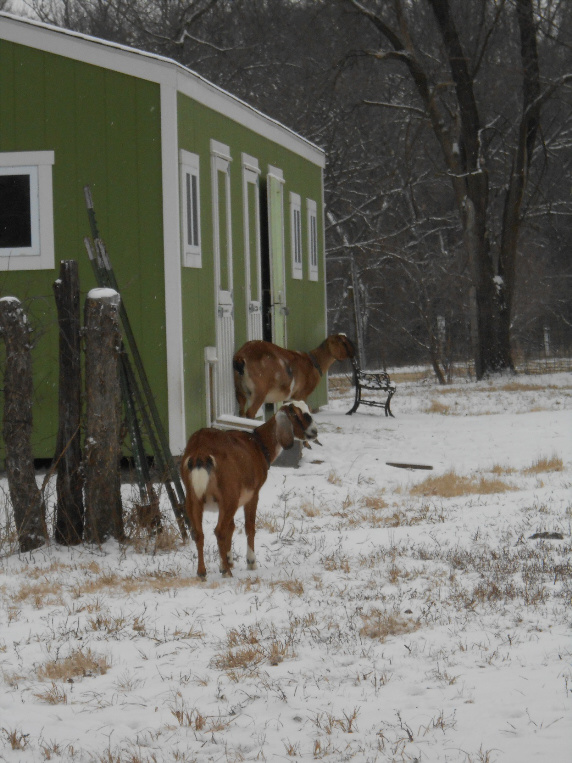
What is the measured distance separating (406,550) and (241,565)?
1013 millimetres

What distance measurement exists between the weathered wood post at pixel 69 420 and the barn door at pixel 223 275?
4.35 meters

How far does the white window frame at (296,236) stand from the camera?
15.9m

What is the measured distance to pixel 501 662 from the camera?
482 centimetres

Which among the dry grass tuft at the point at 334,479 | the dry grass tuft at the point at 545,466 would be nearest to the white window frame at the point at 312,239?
the dry grass tuft at the point at 545,466

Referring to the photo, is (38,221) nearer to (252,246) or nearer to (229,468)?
(252,246)

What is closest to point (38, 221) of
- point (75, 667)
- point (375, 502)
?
point (375, 502)

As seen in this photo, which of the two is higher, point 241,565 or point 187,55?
point 187,55

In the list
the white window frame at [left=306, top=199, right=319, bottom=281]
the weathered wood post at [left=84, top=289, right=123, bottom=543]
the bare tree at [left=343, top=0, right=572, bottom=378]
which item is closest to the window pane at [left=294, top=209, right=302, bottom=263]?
the white window frame at [left=306, top=199, right=319, bottom=281]

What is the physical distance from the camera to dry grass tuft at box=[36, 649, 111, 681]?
4.85 m

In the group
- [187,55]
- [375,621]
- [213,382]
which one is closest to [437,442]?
[213,382]

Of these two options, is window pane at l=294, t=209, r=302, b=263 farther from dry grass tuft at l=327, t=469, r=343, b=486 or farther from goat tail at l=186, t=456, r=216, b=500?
goat tail at l=186, t=456, r=216, b=500

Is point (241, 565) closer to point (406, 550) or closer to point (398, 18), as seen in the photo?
point (406, 550)

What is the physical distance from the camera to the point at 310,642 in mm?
5168

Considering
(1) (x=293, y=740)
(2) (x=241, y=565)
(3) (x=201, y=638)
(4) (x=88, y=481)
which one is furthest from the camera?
(4) (x=88, y=481)
